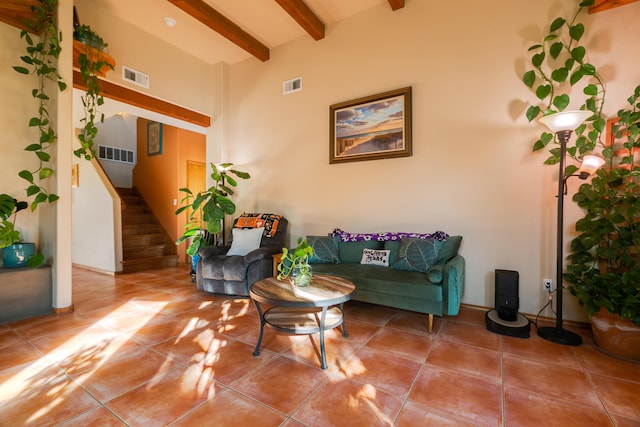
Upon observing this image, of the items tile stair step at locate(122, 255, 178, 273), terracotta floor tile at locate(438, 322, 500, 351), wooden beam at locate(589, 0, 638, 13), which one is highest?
wooden beam at locate(589, 0, 638, 13)

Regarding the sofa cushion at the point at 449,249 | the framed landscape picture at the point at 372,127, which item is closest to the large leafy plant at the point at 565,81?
the sofa cushion at the point at 449,249

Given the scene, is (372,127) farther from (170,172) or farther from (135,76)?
(170,172)

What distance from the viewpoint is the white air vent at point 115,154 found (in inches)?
279

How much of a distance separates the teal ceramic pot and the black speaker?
464 cm

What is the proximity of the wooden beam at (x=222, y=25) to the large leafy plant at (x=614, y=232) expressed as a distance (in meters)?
4.42

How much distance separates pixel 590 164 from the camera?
2.45 meters

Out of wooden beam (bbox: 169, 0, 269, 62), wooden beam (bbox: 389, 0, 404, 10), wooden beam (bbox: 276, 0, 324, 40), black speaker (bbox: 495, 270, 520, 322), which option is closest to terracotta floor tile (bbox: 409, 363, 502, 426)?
black speaker (bbox: 495, 270, 520, 322)

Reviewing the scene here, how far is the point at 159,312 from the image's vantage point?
3.00 m

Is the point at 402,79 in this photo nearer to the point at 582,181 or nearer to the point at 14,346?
the point at 582,181

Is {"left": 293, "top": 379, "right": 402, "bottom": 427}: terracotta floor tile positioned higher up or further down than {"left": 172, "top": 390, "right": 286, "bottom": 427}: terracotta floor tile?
further down

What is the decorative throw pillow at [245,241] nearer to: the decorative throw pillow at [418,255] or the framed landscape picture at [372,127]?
the framed landscape picture at [372,127]

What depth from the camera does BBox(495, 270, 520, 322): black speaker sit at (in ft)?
8.38

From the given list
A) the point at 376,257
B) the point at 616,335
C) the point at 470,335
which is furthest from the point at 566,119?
the point at 376,257

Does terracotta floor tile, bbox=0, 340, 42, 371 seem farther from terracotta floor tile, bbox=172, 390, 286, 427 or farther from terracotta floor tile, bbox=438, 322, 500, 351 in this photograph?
terracotta floor tile, bbox=438, 322, 500, 351
